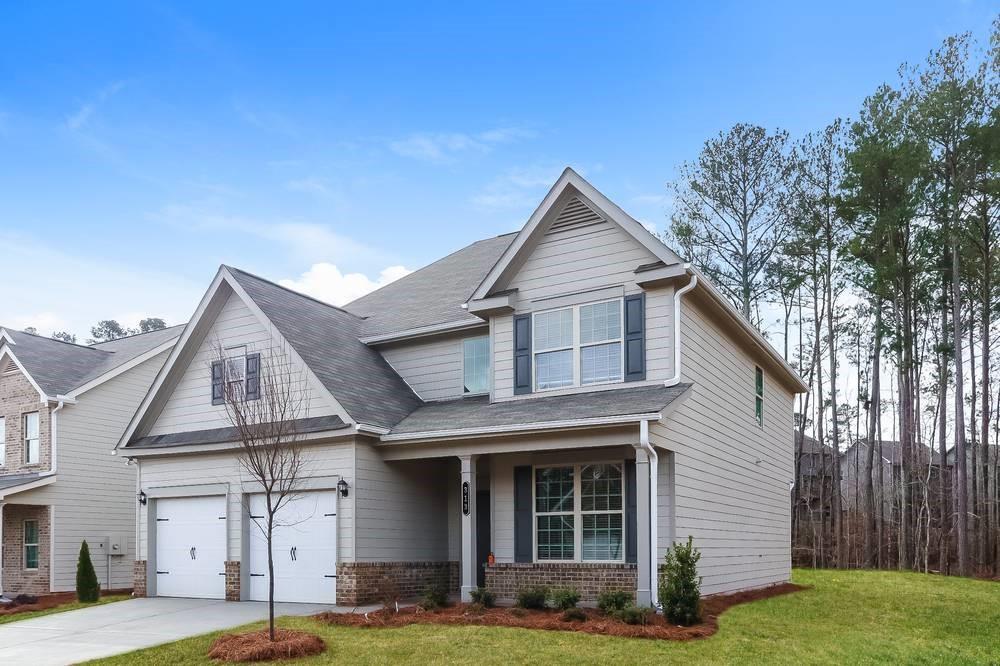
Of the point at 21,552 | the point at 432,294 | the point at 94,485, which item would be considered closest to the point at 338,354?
the point at 432,294

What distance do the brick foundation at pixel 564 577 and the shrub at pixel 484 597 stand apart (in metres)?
0.58

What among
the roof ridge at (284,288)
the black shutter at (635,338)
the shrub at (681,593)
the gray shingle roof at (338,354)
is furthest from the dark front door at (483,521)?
the shrub at (681,593)

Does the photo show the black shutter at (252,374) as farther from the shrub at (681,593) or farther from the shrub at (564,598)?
the shrub at (681,593)

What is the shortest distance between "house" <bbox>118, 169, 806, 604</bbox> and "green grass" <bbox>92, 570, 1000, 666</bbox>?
1894 millimetres

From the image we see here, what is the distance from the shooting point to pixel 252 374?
59.2ft

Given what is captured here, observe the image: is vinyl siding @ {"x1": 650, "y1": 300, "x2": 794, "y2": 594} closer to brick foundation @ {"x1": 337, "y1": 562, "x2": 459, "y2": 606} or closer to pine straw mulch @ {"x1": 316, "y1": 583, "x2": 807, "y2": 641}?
pine straw mulch @ {"x1": 316, "y1": 583, "x2": 807, "y2": 641}

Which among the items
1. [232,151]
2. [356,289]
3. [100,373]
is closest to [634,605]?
[232,151]

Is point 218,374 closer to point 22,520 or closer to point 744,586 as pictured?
point 22,520

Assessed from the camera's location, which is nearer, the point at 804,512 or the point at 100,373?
the point at 100,373

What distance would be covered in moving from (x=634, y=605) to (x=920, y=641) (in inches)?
152

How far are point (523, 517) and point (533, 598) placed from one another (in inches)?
66.8

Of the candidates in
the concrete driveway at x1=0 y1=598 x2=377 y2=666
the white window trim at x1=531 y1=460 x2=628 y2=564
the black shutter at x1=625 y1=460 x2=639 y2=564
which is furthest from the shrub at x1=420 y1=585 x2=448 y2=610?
the black shutter at x1=625 y1=460 x2=639 y2=564

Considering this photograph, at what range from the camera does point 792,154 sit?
31.4m

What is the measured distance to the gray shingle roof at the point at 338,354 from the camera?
16734mm
